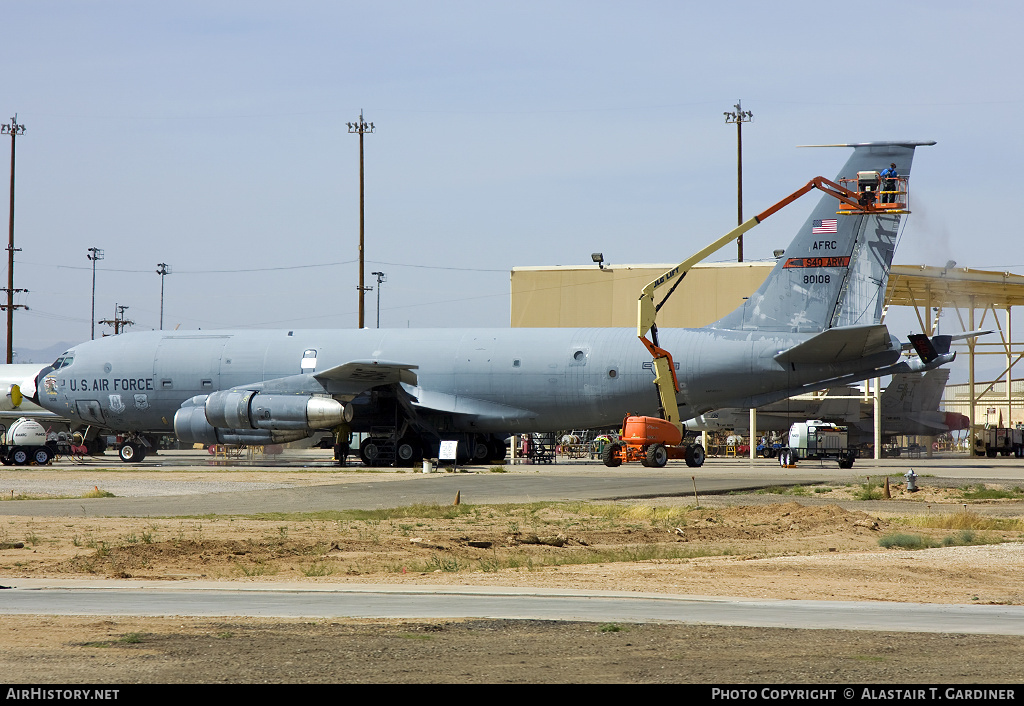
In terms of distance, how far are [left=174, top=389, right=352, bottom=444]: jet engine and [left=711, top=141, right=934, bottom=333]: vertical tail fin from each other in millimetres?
14683

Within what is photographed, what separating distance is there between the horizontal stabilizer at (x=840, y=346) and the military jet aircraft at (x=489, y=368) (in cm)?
5

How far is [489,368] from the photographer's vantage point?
1506 inches

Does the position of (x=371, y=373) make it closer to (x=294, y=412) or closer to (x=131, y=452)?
(x=294, y=412)

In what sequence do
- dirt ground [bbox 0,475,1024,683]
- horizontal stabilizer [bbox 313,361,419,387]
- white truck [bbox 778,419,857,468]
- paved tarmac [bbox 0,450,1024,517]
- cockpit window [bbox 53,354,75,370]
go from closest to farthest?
dirt ground [bbox 0,475,1024,683] → paved tarmac [bbox 0,450,1024,517] → horizontal stabilizer [bbox 313,361,419,387] → white truck [bbox 778,419,857,468] → cockpit window [bbox 53,354,75,370]

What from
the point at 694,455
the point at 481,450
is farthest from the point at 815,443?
the point at 481,450

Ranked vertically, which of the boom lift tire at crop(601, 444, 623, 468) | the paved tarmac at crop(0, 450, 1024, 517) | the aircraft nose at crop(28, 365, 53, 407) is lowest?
the paved tarmac at crop(0, 450, 1024, 517)

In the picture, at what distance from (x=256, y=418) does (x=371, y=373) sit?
4213mm

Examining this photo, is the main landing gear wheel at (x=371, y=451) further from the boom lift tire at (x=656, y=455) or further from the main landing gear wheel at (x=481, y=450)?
the boom lift tire at (x=656, y=455)

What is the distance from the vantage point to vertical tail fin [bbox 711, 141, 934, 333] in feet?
115

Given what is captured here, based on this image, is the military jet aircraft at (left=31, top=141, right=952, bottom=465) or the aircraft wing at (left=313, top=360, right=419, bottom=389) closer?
the military jet aircraft at (left=31, top=141, right=952, bottom=465)

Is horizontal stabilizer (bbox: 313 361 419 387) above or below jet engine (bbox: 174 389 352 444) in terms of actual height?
above

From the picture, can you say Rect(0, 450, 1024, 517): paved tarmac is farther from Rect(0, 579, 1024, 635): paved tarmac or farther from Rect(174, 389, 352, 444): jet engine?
Rect(0, 579, 1024, 635): paved tarmac

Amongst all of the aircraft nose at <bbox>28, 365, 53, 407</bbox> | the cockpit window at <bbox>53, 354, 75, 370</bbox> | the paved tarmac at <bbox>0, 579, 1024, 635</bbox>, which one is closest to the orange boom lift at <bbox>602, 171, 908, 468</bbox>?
the cockpit window at <bbox>53, 354, 75, 370</bbox>

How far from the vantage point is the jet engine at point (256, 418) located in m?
37.1
